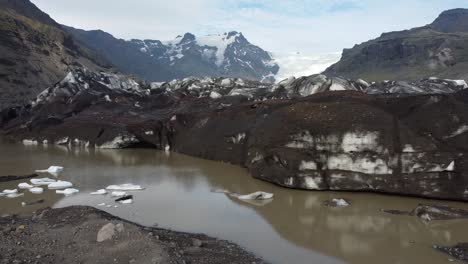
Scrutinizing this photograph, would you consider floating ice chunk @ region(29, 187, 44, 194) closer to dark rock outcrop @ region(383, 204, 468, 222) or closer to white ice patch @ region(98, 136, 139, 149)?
dark rock outcrop @ region(383, 204, 468, 222)

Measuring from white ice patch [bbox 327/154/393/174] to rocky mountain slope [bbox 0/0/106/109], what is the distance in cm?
6804

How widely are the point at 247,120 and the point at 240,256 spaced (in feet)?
65.0

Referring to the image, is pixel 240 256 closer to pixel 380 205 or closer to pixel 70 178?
pixel 380 205

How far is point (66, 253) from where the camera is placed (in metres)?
12.5

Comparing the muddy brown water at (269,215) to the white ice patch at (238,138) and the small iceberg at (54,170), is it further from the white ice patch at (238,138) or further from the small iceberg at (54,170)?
the white ice patch at (238,138)

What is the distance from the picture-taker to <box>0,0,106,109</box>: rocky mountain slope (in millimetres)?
92750

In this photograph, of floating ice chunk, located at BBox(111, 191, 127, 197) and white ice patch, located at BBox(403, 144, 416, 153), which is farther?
floating ice chunk, located at BBox(111, 191, 127, 197)

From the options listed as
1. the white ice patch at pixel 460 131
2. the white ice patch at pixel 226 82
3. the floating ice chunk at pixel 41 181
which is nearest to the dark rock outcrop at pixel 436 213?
the white ice patch at pixel 460 131

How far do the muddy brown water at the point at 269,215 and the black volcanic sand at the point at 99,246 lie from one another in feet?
5.17

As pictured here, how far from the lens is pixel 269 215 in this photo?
18.6 metres

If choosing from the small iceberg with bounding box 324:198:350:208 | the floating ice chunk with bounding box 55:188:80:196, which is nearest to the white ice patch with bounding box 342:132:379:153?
the small iceberg with bounding box 324:198:350:208

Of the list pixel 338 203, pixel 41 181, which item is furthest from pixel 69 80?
pixel 338 203

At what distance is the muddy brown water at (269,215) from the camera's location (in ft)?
48.1

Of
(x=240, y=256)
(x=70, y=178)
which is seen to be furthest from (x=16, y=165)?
(x=240, y=256)
